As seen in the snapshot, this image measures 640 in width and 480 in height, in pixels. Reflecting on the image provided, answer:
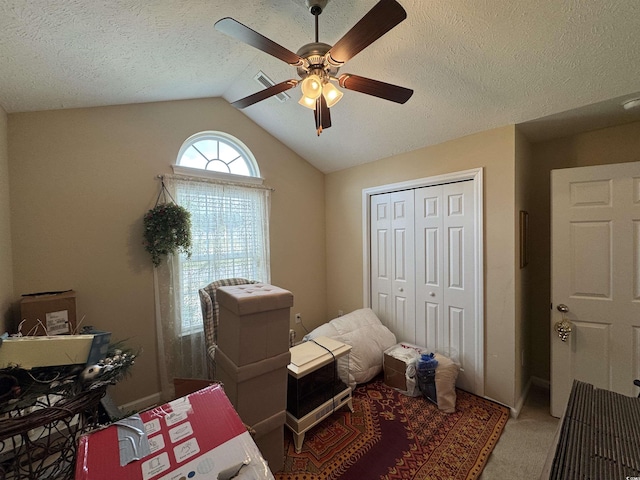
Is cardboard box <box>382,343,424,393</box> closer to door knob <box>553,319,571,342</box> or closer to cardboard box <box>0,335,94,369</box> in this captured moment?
door knob <box>553,319,571,342</box>

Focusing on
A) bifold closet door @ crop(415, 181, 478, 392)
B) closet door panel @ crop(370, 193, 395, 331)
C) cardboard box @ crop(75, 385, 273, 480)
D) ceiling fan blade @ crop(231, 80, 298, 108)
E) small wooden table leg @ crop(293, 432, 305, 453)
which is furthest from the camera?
closet door panel @ crop(370, 193, 395, 331)

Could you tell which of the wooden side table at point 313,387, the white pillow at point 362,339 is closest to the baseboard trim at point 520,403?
the white pillow at point 362,339

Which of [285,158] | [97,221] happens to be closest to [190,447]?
[97,221]

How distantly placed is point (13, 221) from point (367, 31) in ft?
8.38

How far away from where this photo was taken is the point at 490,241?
225 cm

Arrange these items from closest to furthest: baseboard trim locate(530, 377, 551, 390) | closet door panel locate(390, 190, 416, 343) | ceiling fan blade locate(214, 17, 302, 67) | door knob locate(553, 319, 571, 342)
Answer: ceiling fan blade locate(214, 17, 302, 67) → door knob locate(553, 319, 571, 342) → baseboard trim locate(530, 377, 551, 390) → closet door panel locate(390, 190, 416, 343)

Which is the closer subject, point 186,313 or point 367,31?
point 367,31

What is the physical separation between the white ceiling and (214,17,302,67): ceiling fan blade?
0.44 meters

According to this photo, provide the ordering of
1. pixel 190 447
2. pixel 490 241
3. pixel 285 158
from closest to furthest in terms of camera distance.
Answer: pixel 190 447
pixel 490 241
pixel 285 158

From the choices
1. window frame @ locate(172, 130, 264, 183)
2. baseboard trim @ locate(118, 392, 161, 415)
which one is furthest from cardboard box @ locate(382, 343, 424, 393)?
window frame @ locate(172, 130, 264, 183)

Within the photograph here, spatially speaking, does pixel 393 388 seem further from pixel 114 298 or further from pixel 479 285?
pixel 114 298

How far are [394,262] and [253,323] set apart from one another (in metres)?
2.03

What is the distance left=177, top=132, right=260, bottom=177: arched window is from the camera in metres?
2.60

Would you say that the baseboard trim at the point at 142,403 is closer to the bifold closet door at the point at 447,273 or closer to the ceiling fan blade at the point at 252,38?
the bifold closet door at the point at 447,273
